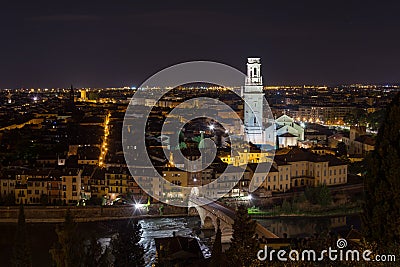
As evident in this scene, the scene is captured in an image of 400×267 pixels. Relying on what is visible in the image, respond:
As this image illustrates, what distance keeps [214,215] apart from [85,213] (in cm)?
194

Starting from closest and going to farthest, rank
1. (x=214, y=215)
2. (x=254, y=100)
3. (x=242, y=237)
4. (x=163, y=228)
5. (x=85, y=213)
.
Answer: (x=242, y=237)
(x=214, y=215)
(x=163, y=228)
(x=85, y=213)
(x=254, y=100)

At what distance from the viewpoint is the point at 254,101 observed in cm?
1280

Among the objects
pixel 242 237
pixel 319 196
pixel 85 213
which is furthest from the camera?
pixel 319 196

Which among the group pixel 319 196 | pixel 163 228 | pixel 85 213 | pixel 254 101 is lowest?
pixel 163 228

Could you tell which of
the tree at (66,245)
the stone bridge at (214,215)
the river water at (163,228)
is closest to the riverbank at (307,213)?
the river water at (163,228)

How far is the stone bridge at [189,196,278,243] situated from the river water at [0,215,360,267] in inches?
6.9

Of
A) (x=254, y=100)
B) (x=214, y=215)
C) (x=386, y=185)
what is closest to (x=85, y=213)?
(x=214, y=215)

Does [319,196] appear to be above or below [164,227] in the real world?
above

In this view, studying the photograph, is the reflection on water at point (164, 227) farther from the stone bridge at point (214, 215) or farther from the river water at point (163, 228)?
the stone bridge at point (214, 215)

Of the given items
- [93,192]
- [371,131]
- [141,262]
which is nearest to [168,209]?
[93,192]

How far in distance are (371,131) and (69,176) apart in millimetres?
10363

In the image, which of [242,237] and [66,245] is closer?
[66,245]

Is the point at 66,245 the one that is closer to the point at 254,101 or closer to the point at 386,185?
the point at 386,185

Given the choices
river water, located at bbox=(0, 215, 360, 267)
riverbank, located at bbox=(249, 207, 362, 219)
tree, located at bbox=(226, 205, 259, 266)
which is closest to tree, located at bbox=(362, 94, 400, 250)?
tree, located at bbox=(226, 205, 259, 266)
